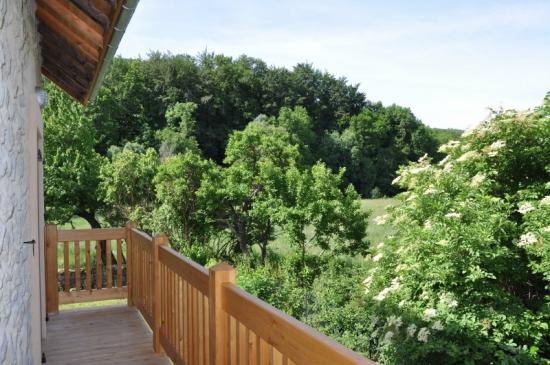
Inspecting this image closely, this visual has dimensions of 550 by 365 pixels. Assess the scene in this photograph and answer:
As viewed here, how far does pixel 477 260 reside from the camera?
5.89 m

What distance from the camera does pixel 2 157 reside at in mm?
1841

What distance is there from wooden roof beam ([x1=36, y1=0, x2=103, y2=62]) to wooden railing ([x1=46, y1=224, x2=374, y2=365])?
58.6 inches

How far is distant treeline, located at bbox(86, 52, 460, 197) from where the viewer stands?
28.9 meters

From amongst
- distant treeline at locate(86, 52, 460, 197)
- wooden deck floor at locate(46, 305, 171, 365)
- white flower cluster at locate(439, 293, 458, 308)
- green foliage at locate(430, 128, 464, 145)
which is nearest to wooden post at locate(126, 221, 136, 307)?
wooden deck floor at locate(46, 305, 171, 365)

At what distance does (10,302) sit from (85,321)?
127 inches

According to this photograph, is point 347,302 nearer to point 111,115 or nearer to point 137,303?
point 137,303

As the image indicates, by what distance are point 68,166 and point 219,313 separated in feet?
40.0

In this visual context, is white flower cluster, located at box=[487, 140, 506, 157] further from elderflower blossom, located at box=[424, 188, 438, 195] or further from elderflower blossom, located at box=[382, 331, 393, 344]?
elderflower blossom, located at box=[382, 331, 393, 344]

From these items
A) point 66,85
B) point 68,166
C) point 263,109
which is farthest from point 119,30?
point 263,109

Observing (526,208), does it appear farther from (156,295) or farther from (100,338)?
(100,338)

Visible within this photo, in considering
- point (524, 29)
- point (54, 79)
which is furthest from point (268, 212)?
point (524, 29)

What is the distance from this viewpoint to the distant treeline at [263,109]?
28875 mm

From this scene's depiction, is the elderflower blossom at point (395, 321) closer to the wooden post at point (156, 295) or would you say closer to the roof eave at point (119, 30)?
the wooden post at point (156, 295)

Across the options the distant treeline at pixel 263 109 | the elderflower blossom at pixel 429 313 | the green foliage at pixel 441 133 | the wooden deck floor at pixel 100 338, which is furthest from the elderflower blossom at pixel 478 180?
the green foliage at pixel 441 133
